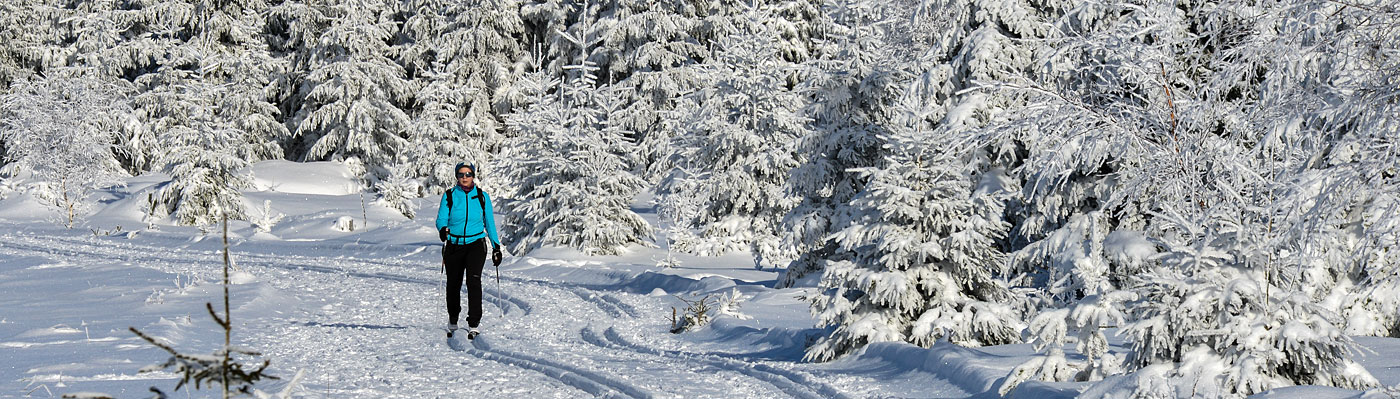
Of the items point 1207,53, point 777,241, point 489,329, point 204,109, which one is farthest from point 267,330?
point 204,109

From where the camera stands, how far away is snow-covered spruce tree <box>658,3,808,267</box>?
69.4 feet

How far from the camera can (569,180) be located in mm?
21562

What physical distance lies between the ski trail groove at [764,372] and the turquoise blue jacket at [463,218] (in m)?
1.50

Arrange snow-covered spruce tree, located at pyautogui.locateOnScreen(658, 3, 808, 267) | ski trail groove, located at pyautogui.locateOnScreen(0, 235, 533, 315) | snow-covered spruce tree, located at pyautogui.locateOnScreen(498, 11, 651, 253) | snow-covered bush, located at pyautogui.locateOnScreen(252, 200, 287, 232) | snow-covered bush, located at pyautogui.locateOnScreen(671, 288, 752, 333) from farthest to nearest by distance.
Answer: snow-covered bush, located at pyautogui.locateOnScreen(252, 200, 287, 232), snow-covered spruce tree, located at pyautogui.locateOnScreen(658, 3, 808, 267), snow-covered spruce tree, located at pyautogui.locateOnScreen(498, 11, 651, 253), ski trail groove, located at pyautogui.locateOnScreen(0, 235, 533, 315), snow-covered bush, located at pyautogui.locateOnScreen(671, 288, 752, 333)

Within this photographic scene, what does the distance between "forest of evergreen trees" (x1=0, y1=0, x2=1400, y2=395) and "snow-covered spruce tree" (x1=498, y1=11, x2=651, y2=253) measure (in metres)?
0.06

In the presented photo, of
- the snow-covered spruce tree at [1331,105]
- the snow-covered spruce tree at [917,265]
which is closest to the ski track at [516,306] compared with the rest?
the snow-covered spruce tree at [917,265]

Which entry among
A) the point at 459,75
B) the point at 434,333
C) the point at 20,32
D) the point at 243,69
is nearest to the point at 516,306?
the point at 434,333

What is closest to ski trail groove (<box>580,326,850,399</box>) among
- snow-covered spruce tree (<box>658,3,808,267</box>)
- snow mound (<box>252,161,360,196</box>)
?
snow-covered spruce tree (<box>658,3,808,267</box>)

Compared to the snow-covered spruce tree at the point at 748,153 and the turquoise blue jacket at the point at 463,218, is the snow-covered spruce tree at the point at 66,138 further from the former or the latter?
the turquoise blue jacket at the point at 463,218

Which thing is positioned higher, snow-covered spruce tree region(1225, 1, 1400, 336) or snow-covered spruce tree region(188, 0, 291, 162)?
snow-covered spruce tree region(188, 0, 291, 162)

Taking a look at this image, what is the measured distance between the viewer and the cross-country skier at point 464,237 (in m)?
9.96

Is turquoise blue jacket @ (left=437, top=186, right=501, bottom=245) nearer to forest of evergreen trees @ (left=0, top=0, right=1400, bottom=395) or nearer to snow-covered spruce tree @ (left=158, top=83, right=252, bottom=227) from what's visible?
forest of evergreen trees @ (left=0, top=0, right=1400, bottom=395)

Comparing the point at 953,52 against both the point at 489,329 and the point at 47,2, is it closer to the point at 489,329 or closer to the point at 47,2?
the point at 489,329

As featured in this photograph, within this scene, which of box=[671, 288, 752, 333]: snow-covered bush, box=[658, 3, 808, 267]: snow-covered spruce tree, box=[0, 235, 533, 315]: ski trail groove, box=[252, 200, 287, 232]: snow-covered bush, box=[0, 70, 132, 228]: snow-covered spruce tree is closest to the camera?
box=[671, 288, 752, 333]: snow-covered bush
